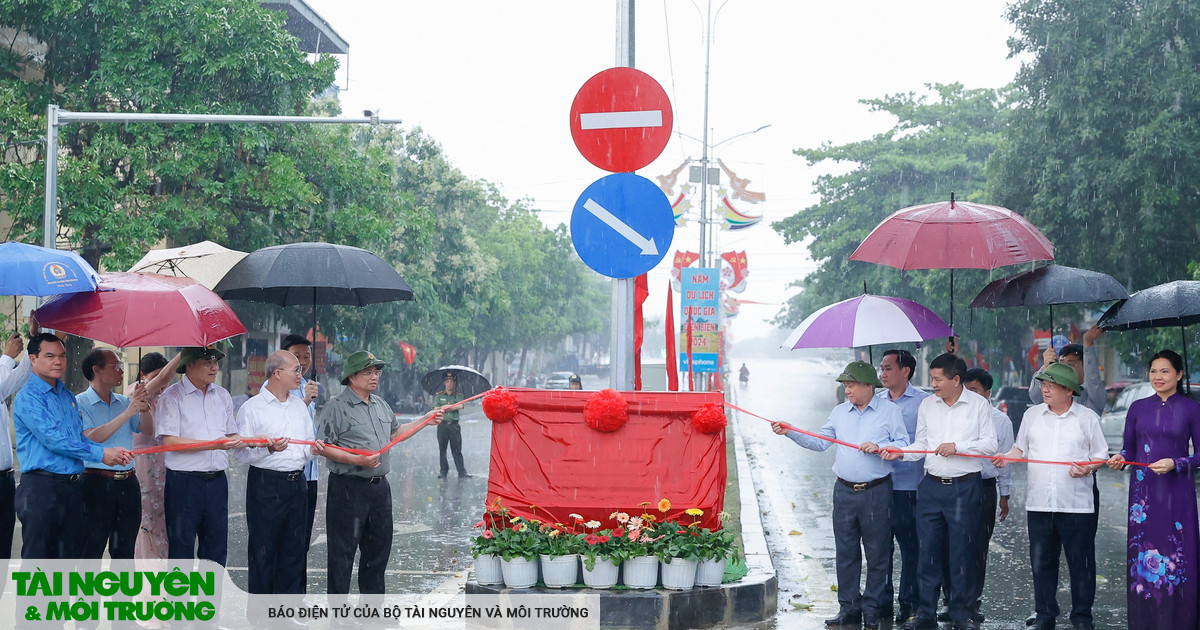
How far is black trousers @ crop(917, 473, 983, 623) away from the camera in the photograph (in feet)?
23.1

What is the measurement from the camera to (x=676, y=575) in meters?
6.99

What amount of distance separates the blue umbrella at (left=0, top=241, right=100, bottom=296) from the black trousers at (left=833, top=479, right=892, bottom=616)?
4.76 meters

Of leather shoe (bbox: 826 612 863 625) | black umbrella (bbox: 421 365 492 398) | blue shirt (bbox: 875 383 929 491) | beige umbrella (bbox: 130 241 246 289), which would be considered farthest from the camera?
black umbrella (bbox: 421 365 492 398)

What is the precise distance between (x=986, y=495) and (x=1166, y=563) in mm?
1407

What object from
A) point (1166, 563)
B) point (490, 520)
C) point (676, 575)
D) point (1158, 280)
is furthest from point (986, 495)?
point (1158, 280)

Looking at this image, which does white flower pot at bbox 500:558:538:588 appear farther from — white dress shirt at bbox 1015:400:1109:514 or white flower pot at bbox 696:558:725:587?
white dress shirt at bbox 1015:400:1109:514

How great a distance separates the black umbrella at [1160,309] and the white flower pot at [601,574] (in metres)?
Result: 3.82

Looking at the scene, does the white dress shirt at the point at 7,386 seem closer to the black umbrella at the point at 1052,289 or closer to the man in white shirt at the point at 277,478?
the man in white shirt at the point at 277,478

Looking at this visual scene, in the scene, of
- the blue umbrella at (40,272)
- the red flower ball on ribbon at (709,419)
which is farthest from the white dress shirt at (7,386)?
the red flower ball on ribbon at (709,419)

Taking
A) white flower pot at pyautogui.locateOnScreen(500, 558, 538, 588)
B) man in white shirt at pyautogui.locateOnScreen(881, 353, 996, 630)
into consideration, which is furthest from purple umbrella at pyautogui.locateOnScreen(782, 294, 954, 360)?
white flower pot at pyautogui.locateOnScreen(500, 558, 538, 588)

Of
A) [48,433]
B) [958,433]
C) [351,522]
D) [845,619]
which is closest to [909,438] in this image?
[958,433]

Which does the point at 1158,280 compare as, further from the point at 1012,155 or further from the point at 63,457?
the point at 63,457

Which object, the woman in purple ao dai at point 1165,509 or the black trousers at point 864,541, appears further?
the black trousers at point 864,541

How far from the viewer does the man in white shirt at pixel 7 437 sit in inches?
256
